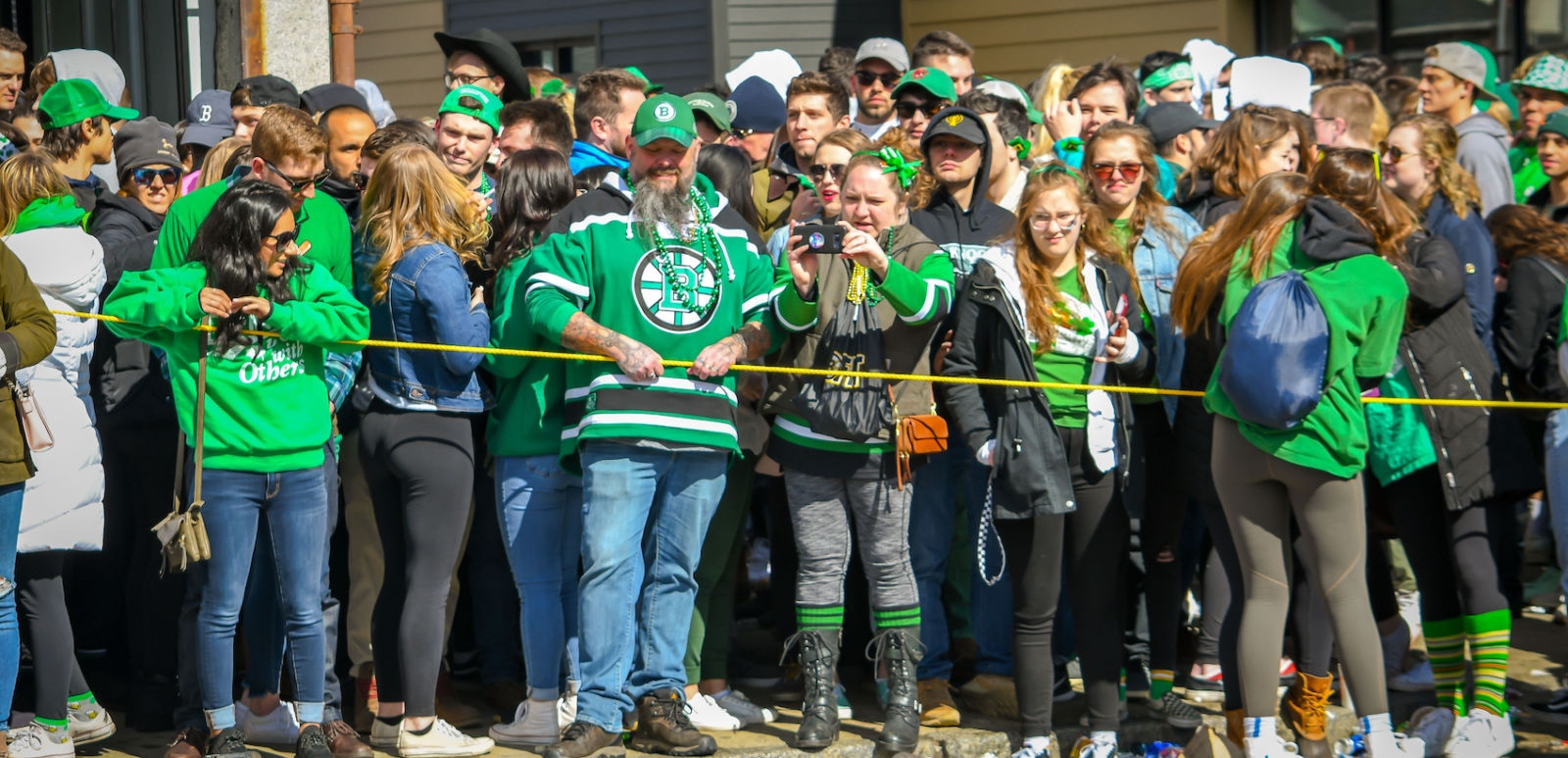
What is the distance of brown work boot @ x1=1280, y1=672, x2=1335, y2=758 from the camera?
5.30m

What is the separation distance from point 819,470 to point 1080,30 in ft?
26.9

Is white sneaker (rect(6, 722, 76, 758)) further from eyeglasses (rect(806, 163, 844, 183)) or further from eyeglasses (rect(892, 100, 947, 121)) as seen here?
eyeglasses (rect(892, 100, 947, 121))

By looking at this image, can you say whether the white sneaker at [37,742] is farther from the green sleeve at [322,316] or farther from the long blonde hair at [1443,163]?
the long blonde hair at [1443,163]

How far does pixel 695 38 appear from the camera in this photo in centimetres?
1381

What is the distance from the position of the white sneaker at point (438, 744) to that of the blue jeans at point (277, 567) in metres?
0.31

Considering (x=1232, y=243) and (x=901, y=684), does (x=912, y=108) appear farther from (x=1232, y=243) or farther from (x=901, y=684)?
(x=901, y=684)

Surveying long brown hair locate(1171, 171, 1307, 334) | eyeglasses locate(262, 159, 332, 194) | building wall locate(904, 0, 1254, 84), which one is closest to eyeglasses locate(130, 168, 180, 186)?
eyeglasses locate(262, 159, 332, 194)

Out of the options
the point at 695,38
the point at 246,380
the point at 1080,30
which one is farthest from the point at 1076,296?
the point at 695,38

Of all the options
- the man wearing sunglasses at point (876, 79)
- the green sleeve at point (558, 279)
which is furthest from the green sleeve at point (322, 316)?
the man wearing sunglasses at point (876, 79)

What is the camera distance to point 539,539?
5383mm

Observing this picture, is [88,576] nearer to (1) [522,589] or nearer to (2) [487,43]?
(1) [522,589]

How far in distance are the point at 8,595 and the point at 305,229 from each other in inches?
57.8

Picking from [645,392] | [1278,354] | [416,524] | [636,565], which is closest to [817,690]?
[636,565]

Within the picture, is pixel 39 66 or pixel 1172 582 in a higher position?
pixel 39 66
